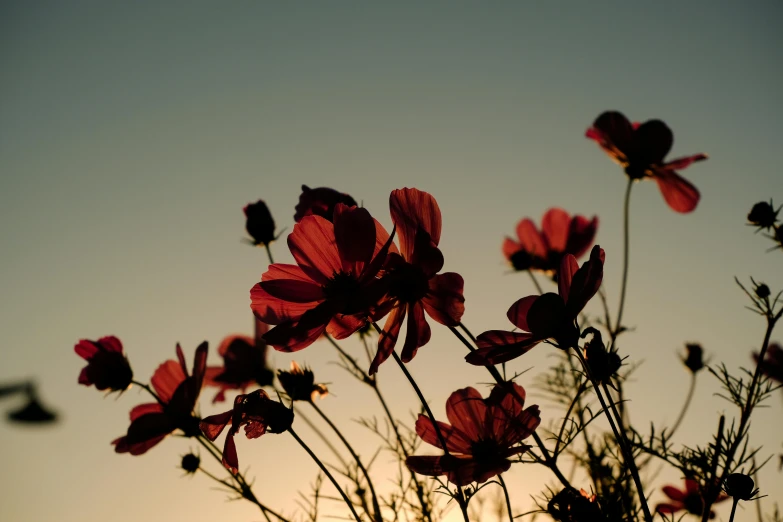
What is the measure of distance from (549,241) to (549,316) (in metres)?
0.79

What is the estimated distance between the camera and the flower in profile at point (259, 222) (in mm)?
1030

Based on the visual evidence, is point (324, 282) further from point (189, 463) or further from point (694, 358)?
point (694, 358)

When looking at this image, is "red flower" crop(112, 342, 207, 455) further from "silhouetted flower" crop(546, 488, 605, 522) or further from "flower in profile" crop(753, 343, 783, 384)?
"flower in profile" crop(753, 343, 783, 384)

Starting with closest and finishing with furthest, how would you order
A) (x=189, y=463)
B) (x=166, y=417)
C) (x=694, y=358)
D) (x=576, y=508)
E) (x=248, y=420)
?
(x=576, y=508) → (x=248, y=420) → (x=166, y=417) → (x=189, y=463) → (x=694, y=358)

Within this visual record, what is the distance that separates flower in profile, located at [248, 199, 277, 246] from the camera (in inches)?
40.6

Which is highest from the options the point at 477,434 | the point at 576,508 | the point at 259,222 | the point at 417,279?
the point at 259,222

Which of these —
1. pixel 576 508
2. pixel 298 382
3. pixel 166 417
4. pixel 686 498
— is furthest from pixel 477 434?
pixel 686 498

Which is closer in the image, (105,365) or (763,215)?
(763,215)

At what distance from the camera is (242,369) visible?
3.38ft


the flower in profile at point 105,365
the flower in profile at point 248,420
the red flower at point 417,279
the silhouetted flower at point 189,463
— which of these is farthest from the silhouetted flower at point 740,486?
the flower in profile at point 105,365

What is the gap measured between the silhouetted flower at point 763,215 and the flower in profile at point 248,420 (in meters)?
0.65

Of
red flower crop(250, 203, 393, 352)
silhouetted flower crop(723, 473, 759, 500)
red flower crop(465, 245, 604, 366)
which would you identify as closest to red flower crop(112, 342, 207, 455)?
red flower crop(250, 203, 393, 352)

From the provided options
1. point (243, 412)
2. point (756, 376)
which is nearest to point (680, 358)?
point (756, 376)

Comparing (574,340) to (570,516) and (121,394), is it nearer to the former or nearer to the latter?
(570,516)
